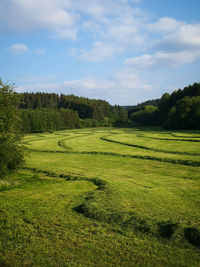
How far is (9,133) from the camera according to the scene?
75.2 feet

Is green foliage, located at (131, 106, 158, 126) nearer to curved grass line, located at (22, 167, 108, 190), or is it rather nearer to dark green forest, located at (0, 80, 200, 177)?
dark green forest, located at (0, 80, 200, 177)

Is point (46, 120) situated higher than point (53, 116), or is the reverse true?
point (53, 116)

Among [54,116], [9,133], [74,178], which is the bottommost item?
[74,178]

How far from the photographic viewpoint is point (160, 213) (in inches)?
518

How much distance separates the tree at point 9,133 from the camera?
22453mm

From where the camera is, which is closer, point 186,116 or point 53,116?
point 186,116

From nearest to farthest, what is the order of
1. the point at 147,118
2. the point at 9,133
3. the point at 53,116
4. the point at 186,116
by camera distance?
the point at 9,133 → the point at 186,116 → the point at 53,116 → the point at 147,118

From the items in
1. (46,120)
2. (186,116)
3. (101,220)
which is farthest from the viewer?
(46,120)

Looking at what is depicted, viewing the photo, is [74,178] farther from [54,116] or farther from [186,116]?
[54,116]

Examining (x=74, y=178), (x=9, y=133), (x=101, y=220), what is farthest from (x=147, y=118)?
(x=101, y=220)

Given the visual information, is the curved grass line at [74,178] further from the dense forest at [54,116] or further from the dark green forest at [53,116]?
the dense forest at [54,116]

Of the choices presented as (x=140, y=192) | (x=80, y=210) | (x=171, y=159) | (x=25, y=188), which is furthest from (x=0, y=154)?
(x=171, y=159)

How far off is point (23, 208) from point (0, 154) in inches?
375

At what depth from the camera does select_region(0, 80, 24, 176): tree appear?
73.7 ft
